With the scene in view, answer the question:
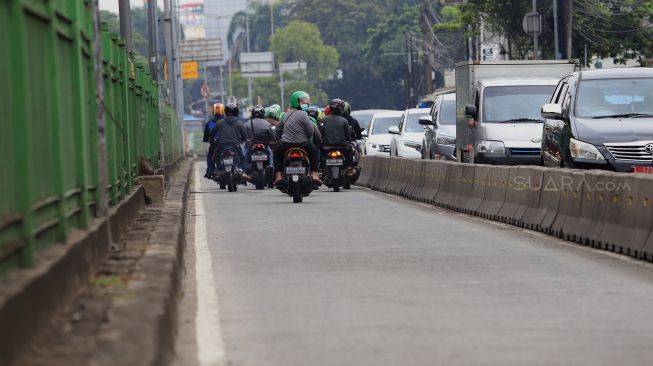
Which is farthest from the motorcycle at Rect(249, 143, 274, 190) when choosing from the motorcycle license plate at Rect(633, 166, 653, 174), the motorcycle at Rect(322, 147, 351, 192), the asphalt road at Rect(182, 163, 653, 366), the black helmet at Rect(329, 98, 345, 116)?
the motorcycle license plate at Rect(633, 166, 653, 174)

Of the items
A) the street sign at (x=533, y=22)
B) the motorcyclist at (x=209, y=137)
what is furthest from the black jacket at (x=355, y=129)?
the street sign at (x=533, y=22)

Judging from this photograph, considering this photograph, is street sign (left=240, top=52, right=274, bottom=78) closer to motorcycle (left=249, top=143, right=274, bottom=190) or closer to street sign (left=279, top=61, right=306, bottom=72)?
street sign (left=279, top=61, right=306, bottom=72)

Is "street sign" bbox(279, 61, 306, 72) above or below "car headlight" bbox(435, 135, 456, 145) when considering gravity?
above

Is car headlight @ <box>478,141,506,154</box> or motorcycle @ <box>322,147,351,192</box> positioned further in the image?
motorcycle @ <box>322,147,351,192</box>

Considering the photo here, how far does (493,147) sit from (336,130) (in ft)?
14.9

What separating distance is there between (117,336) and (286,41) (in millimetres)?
141155

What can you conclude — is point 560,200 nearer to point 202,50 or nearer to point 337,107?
point 337,107

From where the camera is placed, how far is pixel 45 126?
344 inches

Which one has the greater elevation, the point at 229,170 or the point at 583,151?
the point at 583,151

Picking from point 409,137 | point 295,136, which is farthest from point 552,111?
point 409,137

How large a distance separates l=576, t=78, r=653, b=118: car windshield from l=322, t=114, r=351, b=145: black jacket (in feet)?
32.2

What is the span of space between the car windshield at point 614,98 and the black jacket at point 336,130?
9.81 meters

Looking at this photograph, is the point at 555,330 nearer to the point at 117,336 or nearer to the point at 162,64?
the point at 117,336

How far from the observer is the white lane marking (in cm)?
805
